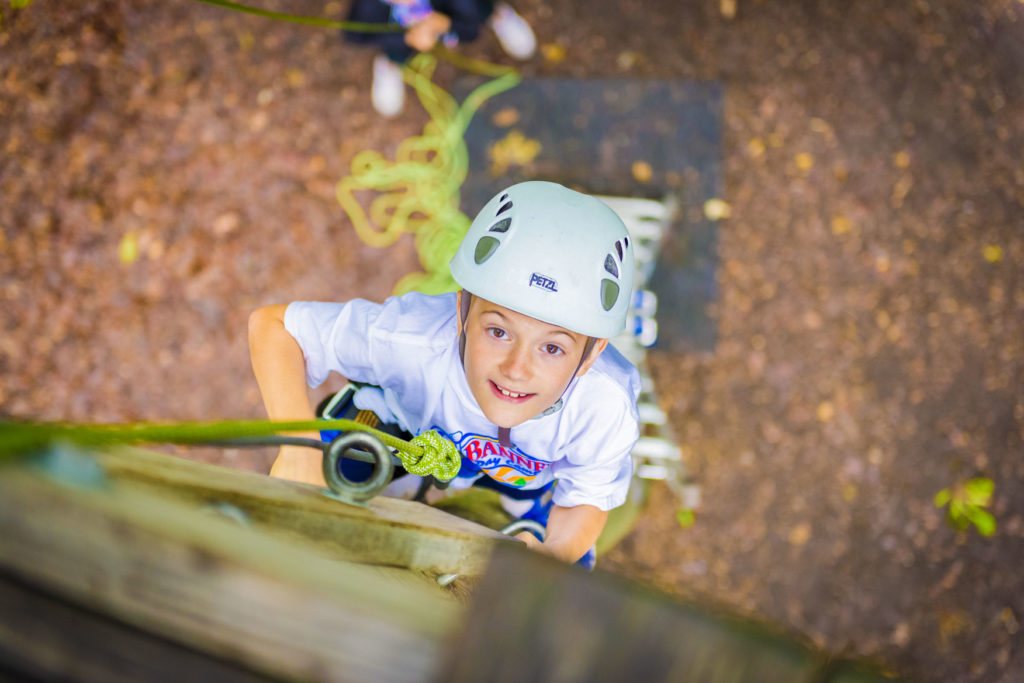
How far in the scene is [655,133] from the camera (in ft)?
8.78

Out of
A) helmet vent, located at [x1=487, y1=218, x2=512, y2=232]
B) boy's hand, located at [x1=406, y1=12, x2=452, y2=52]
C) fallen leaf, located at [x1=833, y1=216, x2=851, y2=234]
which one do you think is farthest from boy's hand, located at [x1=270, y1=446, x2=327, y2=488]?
fallen leaf, located at [x1=833, y1=216, x2=851, y2=234]

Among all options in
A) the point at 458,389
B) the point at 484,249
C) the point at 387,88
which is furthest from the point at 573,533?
the point at 387,88

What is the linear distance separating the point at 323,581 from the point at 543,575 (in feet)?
0.55

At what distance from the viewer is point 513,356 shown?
1241 mm

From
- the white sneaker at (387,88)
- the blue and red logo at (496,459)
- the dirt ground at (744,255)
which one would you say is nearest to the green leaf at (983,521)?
the dirt ground at (744,255)

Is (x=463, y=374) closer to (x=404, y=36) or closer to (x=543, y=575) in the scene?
(x=543, y=575)

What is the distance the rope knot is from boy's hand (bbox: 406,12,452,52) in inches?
86.2

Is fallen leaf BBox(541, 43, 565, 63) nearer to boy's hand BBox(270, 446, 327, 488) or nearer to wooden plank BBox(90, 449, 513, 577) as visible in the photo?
boy's hand BBox(270, 446, 327, 488)

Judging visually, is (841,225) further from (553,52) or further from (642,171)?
(553,52)

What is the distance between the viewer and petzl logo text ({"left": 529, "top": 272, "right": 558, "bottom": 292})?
122 cm

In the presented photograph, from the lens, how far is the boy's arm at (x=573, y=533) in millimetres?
1458

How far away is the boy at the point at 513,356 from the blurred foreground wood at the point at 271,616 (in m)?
0.80

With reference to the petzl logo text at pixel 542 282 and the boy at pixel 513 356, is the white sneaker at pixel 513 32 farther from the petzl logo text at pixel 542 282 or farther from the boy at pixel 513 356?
the petzl logo text at pixel 542 282

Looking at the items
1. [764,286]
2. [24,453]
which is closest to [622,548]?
[764,286]
